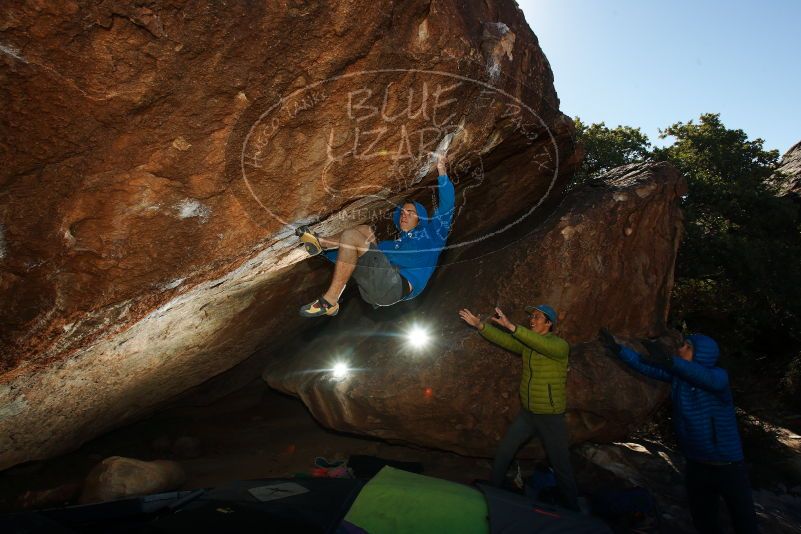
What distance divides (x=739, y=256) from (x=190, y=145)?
12998 mm

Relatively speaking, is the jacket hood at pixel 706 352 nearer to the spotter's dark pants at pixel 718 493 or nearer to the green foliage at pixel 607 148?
the spotter's dark pants at pixel 718 493

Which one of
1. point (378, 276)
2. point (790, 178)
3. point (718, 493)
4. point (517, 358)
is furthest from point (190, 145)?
point (790, 178)

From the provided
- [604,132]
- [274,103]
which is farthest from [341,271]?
[604,132]

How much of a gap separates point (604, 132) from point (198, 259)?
56.1ft

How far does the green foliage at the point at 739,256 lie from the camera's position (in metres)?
11.1

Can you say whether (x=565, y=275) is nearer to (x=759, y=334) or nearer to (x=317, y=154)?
(x=317, y=154)

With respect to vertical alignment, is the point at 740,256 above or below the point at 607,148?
below

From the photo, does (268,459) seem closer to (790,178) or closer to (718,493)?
(718,493)

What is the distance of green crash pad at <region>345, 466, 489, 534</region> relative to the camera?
3.10m

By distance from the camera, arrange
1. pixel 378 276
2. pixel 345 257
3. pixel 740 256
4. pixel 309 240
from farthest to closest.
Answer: pixel 740 256 < pixel 378 276 < pixel 345 257 < pixel 309 240

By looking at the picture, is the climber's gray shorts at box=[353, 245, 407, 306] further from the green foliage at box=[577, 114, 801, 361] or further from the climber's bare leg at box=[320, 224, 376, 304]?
the green foliage at box=[577, 114, 801, 361]

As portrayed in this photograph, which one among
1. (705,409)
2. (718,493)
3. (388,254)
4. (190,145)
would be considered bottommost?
(718,493)

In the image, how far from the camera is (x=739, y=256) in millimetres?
11219

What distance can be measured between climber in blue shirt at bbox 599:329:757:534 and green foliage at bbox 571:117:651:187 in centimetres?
1125
